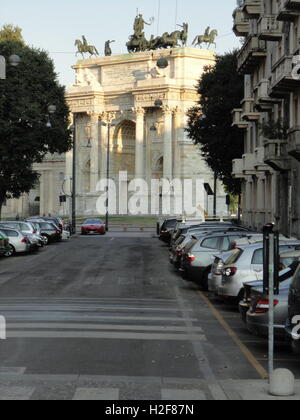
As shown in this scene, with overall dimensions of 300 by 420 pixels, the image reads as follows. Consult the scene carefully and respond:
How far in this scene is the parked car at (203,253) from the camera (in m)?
25.8

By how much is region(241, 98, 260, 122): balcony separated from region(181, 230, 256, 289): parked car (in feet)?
76.7

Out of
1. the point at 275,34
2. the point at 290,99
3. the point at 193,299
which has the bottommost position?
the point at 193,299

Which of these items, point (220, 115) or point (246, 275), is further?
point (220, 115)

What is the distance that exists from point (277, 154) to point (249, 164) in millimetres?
11407

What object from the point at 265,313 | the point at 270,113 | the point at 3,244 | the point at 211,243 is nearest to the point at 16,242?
the point at 3,244

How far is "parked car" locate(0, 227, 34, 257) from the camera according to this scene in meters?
42.4

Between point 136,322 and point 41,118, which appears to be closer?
point 136,322

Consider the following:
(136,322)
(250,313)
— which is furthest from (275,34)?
(250,313)

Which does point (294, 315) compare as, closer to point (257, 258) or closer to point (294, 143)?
point (257, 258)

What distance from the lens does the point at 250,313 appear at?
47.2 ft

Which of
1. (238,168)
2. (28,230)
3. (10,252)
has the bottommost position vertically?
(10,252)

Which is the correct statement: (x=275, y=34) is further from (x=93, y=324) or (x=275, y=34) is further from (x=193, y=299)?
(x=93, y=324)

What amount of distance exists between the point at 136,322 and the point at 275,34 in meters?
27.2

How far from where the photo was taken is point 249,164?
169ft
